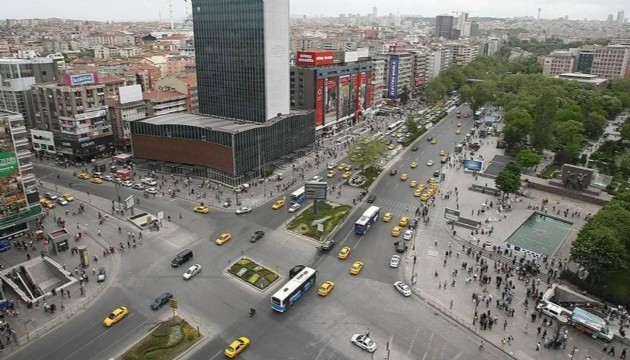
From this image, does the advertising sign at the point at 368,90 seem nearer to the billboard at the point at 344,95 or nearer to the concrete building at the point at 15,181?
the billboard at the point at 344,95

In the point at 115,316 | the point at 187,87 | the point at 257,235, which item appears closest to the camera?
the point at 115,316

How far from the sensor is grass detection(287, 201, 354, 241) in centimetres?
6831

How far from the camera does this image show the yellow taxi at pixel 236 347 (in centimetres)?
4241

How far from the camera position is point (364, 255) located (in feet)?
204

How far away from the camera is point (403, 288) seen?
53094 mm

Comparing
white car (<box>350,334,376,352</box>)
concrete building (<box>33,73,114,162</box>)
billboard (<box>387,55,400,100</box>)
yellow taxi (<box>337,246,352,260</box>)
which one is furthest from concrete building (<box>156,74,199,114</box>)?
white car (<box>350,334,376,352</box>)

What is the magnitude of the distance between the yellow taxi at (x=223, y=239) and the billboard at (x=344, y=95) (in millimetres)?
74780

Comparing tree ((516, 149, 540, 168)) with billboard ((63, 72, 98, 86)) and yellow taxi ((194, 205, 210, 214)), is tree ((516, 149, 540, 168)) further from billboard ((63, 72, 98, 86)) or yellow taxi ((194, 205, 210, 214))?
billboard ((63, 72, 98, 86))

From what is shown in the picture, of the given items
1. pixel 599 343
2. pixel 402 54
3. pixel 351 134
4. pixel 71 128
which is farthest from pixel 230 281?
pixel 402 54

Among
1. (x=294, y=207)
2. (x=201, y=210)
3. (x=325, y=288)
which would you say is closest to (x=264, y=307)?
(x=325, y=288)

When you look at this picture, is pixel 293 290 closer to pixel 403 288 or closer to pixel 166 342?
pixel 403 288

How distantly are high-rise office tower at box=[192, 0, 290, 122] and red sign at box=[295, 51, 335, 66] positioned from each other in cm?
1732

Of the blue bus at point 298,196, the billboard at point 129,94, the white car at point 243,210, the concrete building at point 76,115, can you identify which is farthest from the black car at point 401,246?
the billboard at point 129,94

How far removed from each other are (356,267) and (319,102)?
71.0m
